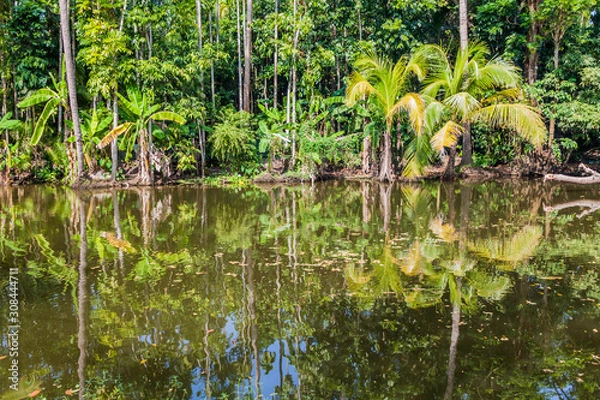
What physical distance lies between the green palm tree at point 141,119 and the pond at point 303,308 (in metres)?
7.39

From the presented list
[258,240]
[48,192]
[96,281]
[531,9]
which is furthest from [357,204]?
[531,9]

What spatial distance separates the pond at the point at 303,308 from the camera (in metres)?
3.78

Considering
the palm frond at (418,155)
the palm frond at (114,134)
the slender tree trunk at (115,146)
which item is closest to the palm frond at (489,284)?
the palm frond at (418,155)

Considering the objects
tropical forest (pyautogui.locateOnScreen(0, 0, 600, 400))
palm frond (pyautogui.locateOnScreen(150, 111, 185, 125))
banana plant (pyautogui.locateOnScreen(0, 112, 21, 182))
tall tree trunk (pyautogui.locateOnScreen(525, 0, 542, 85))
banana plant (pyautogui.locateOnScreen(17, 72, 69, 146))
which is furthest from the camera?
tall tree trunk (pyautogui.locateOnScreen(525, 0, 542, 85))

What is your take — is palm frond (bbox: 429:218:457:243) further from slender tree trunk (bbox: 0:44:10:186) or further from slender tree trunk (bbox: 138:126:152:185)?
slender tree trunk (bbox: 0:44:10:186)

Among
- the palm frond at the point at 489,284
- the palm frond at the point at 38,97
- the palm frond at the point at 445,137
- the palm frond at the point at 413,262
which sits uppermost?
the palm frond at the point at 38,97

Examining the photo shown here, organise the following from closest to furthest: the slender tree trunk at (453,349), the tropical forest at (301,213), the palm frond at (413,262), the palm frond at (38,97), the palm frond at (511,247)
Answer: the slender tree trunk at (453,349) → the tropical forest at (301,213) → the palm frond at (413,262) → the palm frond at (511,247) → the palm frond at (38,97)

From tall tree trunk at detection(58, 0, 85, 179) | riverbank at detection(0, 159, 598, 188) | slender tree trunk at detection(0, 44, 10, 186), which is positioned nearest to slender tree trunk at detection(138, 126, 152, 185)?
riverbank at detection(0, 159, 598, 188)

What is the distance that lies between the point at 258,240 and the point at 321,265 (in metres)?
1.92

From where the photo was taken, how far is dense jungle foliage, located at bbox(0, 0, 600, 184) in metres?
17.0

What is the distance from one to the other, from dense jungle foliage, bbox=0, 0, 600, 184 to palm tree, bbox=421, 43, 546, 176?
52 mm

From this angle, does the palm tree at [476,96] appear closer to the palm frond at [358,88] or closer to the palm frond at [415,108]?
the palm frond at [415,108]

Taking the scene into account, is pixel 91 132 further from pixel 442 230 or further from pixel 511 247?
pixel 511 247

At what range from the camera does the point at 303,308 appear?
5.19 m
